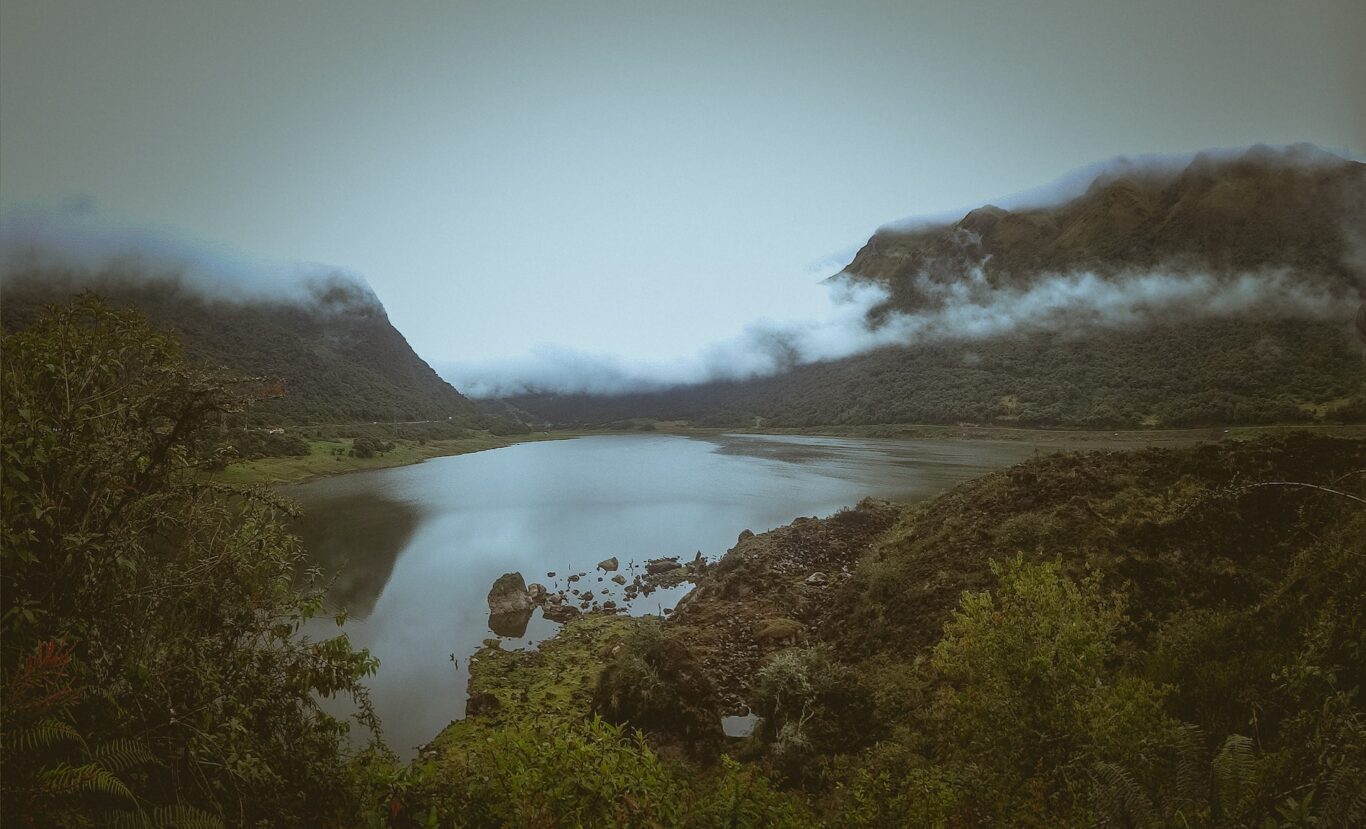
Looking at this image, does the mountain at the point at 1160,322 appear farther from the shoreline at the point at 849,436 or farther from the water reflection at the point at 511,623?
the water reflection at the point at 511,623

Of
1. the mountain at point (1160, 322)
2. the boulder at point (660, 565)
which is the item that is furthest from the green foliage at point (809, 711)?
the mountain at point (1160, 322)

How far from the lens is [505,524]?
41.0m

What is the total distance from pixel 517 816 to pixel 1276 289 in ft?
443

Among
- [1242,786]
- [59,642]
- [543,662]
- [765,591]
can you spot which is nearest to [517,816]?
[59,642]

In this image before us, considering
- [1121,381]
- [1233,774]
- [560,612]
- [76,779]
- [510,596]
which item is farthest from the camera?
[1121,381]

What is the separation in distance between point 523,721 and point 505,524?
118ft

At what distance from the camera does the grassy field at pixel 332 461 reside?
5217 cm

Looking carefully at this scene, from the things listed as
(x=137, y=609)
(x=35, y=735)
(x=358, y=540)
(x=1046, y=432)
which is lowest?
(x=358, y=540)

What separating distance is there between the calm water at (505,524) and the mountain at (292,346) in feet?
142

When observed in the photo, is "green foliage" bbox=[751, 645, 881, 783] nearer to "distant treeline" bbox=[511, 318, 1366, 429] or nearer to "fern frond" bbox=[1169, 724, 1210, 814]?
"fern frond" bbox=[1169, 724, 1210, 814]

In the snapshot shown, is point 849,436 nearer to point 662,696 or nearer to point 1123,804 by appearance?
point 662,696

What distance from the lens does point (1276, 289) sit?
291 feet

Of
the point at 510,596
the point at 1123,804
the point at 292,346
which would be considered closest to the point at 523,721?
the point at 1123,804

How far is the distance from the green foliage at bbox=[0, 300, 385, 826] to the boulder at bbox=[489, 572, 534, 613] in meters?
16.9
